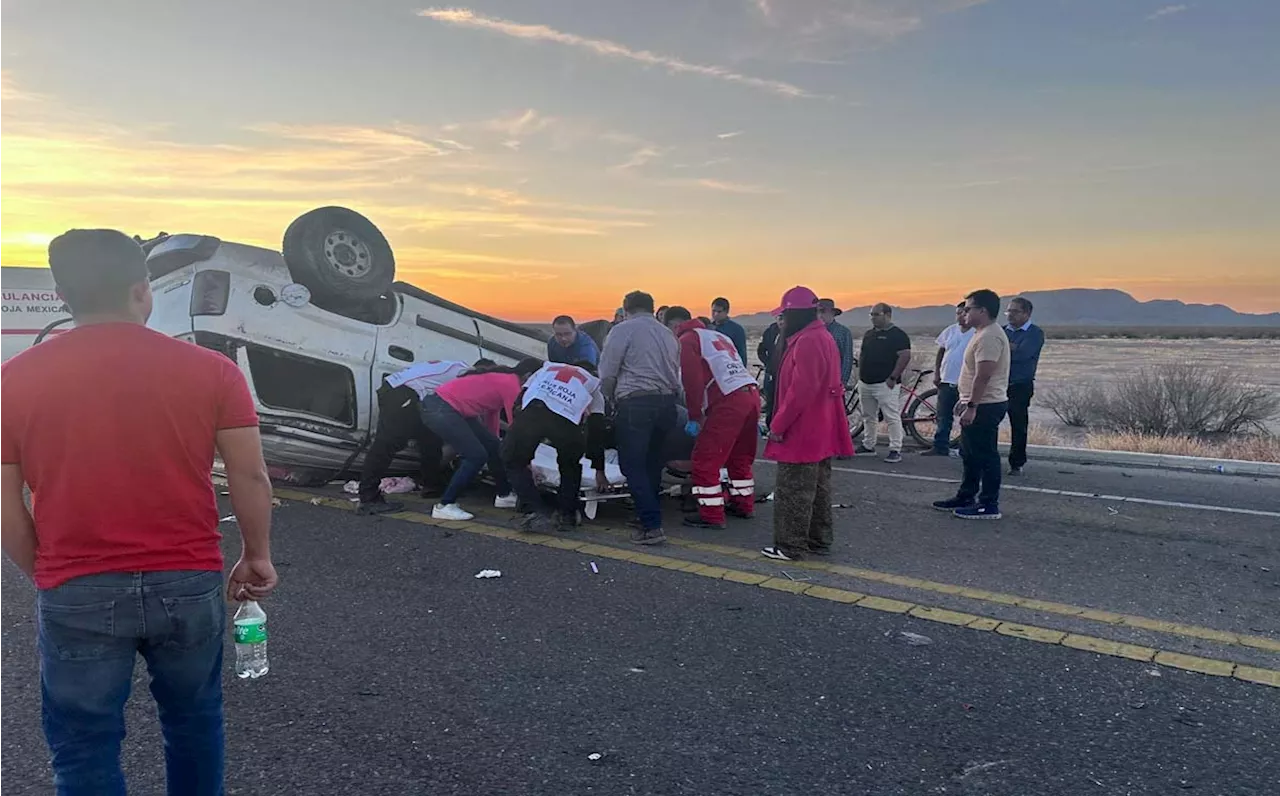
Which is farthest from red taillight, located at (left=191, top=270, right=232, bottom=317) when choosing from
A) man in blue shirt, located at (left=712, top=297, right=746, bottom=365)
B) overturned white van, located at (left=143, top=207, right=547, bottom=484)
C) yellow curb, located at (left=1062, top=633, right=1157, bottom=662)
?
yellow curb, located at (left=1062, top=633, right=1157, bottom=662)

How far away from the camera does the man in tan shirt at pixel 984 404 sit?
6875 mm

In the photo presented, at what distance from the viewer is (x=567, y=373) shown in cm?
628

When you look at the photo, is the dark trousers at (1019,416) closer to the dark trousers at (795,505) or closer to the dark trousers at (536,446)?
the dark trousers at (795,505)

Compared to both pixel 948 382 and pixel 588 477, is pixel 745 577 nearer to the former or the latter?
pixel 588 477

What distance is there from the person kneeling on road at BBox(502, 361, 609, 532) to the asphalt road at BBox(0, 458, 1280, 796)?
0.67 metres

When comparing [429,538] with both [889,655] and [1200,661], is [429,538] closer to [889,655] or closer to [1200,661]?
[889,655]

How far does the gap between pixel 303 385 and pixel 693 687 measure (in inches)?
206

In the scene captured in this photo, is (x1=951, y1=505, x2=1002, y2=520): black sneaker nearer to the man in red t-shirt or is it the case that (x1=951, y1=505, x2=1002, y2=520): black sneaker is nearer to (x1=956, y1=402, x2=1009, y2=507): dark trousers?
(x1=956, y1=402, x2=1009, y2=507): dark trousers

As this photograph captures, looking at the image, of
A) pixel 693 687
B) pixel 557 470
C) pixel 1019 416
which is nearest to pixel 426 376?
pixel 557 470

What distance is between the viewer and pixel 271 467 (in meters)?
7.74

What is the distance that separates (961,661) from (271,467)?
5.93 metres

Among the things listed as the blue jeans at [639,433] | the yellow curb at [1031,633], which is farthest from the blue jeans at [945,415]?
the yellow curb at [1031,633]

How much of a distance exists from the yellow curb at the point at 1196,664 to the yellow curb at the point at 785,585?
173 cm

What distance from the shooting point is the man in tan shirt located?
688 centimetres
